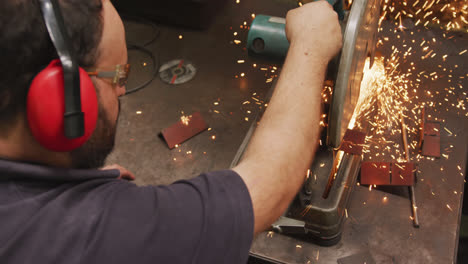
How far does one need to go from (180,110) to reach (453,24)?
1473mm

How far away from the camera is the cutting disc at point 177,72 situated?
203 cm

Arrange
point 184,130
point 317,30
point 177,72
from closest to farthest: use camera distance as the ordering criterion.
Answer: point 317,30
point 184,130
point 177,72

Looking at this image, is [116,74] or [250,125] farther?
[250,125]

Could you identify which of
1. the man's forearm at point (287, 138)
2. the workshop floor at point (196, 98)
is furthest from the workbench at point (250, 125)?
the man's forearm at point (287, 138)

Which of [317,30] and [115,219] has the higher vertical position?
[317,30]

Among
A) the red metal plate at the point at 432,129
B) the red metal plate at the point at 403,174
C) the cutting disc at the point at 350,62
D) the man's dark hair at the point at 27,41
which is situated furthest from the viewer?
the red metal plate at the point at 432,129

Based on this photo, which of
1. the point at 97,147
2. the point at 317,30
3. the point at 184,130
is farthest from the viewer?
the point at 184,130

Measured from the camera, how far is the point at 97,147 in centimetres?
94

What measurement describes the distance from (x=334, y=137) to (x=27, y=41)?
30.9 inches

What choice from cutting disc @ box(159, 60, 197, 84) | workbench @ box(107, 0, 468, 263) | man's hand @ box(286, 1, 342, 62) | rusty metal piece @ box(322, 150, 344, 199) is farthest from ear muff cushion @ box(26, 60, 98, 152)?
cutting disc @ box(159, 60, 197, 84)

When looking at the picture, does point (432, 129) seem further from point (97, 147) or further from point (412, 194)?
point (97, 147)

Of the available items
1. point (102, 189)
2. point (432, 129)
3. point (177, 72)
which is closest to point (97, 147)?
point (102, 189)

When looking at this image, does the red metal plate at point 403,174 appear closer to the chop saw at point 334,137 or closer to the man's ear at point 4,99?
the chop saw at point 334,137

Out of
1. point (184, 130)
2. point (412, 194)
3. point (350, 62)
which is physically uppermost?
point (350, 62)
